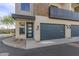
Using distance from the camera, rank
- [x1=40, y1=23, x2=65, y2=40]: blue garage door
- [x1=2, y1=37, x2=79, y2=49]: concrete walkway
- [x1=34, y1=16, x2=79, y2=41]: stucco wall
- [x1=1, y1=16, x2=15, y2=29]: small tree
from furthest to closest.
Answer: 1. [x1=40, y1=23, x2=65, y2=40]: blue garage door
2. [x1=34, y1=16, x2=79, y2=41]: stucco wall
3. [x1=2, y1=37, x2=79, y2=49]: concrete walkway
4. [x1=1, y1=16, x2=15, y2=29]: small tree

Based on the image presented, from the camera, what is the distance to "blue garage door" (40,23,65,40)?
25.9 ft

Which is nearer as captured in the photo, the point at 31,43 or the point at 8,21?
the point at 8,21

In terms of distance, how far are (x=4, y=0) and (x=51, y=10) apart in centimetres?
360

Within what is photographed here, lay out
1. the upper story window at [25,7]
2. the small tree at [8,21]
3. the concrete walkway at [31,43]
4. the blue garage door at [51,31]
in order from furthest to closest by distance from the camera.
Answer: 1. the blue garage door at [51,31]
2. the upper story window at [25,7]
3. the concrete walkway at [31,43]
4. the small tree at [8,21]

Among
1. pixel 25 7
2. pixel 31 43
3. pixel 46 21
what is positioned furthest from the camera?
pixel 46 21

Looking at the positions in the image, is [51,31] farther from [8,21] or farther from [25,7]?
[8,21]

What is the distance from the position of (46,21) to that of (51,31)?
81 centimetres

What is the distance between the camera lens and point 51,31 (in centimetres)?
799

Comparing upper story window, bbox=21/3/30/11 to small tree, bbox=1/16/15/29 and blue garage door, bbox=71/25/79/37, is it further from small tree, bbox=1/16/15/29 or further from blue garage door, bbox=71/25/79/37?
blue garage door, bbox=71/25/79/37

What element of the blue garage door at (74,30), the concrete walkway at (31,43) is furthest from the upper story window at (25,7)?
the blue garage door at (74,30)

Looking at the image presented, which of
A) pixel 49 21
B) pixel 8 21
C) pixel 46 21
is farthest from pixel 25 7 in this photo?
pixel 49 21

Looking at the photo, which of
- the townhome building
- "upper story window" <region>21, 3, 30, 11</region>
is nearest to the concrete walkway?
the townhome building

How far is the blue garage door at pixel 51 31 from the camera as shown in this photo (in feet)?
25.9

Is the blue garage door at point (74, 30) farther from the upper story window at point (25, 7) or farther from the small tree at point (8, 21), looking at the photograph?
the small tree at point (8, 21)
